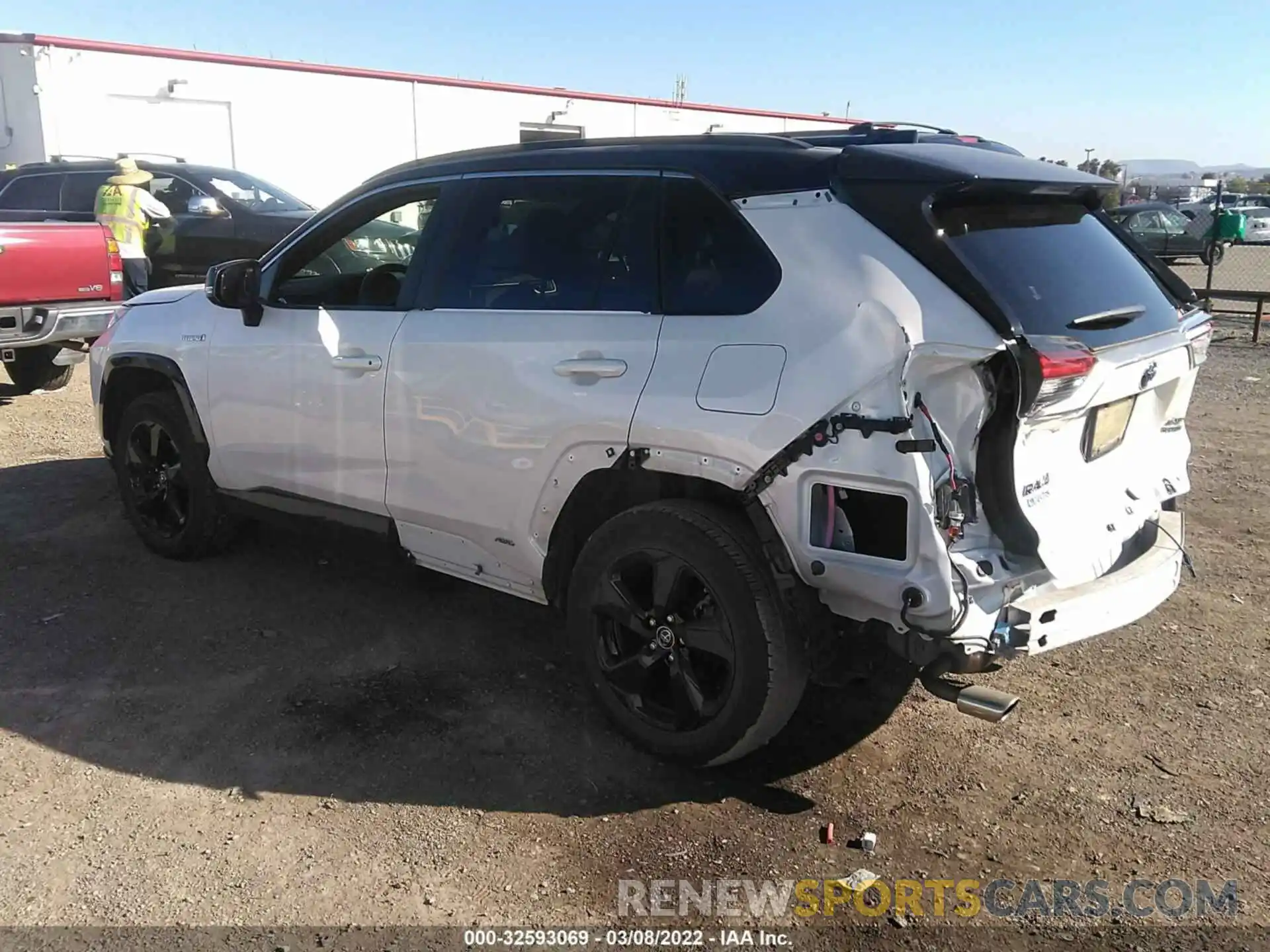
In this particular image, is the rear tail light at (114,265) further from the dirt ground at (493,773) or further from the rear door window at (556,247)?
the rear door window at (556,247)

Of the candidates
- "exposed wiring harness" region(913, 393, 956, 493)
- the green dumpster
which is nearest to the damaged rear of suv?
"exposed wiring harness" region(913, 393, 956, 493)

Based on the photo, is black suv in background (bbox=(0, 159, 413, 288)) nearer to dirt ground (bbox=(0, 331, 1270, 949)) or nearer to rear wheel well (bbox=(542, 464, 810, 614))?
dirt ground (bbox=(0, 331, 1270, 949))

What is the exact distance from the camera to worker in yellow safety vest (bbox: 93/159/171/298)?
1109 cm

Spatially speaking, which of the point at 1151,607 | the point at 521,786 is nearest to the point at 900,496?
the point at 1151,607

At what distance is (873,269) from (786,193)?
0.41 meters

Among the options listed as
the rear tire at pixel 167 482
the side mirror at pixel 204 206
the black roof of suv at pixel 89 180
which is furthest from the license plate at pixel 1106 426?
the side mirror at pixel 204 206

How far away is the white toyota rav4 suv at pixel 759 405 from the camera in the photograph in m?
2.96

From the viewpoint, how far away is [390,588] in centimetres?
516

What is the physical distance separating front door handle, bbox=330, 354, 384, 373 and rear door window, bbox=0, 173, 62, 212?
1029cm

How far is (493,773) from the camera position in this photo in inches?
141

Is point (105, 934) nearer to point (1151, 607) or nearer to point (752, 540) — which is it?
point (752, 540)

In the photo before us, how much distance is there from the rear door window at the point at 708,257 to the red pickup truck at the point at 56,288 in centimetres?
656

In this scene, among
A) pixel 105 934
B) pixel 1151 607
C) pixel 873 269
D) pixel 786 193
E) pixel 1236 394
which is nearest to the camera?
pixel 105 934

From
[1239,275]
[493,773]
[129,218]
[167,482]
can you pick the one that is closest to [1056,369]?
[493,773]
